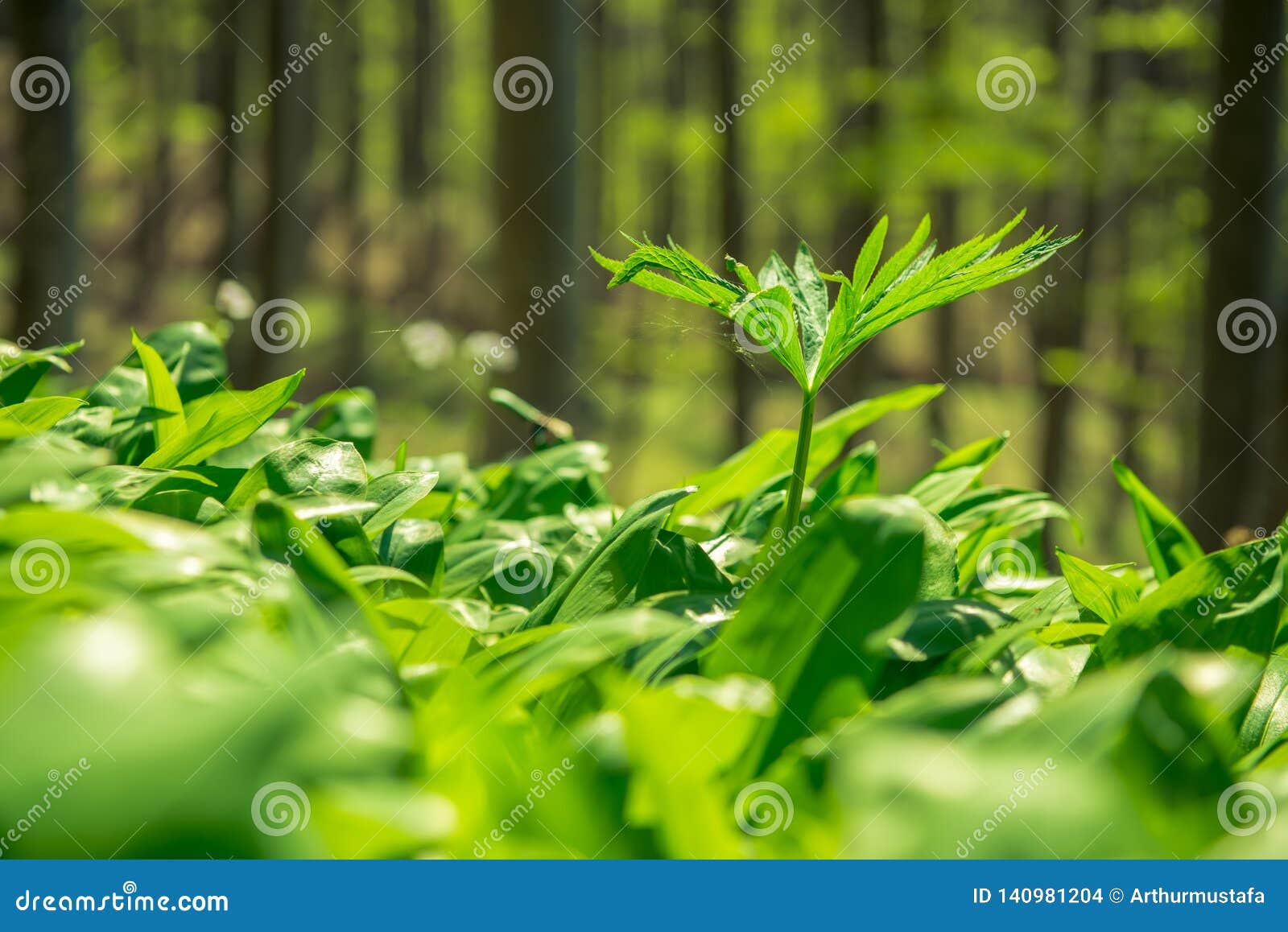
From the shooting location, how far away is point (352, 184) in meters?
22.6

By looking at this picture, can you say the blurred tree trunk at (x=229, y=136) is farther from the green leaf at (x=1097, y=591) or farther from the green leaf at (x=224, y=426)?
the green leaf at (x=1097, y=591)

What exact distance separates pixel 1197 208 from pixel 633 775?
7738 mm

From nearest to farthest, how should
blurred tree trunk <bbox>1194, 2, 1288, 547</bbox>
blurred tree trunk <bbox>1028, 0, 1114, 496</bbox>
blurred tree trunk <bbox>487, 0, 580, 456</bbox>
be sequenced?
blurred tree trunk <bbox>1194, 2, 1288, 547</bbox> → blurred tree trunk <bbox>487, 0, 580, 456</bbox> → blurred tree trunk <bbox>1028, 0, 1114, 496</bbox>

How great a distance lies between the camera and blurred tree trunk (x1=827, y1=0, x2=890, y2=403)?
9.23 meters

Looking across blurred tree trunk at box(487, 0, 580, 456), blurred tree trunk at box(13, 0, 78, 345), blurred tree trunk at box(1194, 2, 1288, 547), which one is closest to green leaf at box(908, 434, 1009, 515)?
blurred tree trunk at box(1194, 2, 1288, 547)

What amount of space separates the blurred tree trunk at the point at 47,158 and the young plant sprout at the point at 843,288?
376 centimetres

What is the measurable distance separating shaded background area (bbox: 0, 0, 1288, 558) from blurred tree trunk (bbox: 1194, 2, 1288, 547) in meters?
0.01

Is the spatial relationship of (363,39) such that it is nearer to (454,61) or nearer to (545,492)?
(454,61)

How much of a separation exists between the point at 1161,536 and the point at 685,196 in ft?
72.5

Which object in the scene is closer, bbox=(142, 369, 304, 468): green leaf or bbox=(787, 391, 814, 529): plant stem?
bbox=(787, 391, 814, 529): plant stem

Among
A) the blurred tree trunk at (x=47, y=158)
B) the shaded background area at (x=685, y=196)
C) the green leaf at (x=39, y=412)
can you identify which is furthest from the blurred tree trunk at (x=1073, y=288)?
the green leaf at (x=39, y=412)

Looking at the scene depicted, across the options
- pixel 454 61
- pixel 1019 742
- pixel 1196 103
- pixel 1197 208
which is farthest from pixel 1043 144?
pixel 454 61

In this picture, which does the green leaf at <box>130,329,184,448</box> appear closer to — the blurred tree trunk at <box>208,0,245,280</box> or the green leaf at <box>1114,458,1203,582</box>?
the green leaf at <box>1114,458,1203,582</box>

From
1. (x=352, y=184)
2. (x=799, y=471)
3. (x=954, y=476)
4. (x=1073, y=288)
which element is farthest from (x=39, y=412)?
(x=352, y=184)
